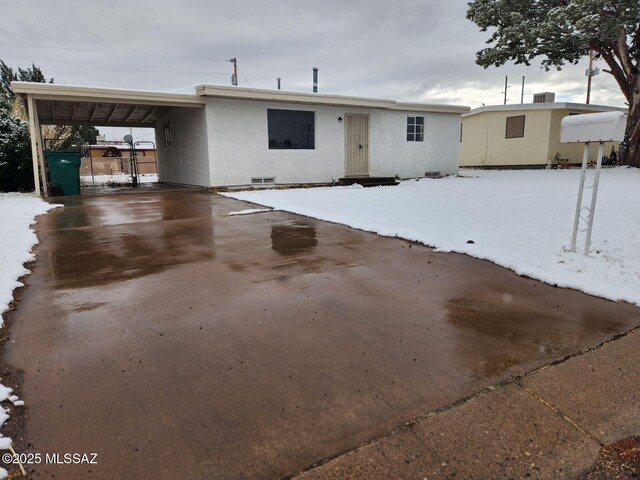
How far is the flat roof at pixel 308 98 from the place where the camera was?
1189cm

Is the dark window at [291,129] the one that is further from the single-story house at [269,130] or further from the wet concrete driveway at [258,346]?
the wet concrete driveway at [258,346]

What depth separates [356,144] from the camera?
14922 mm

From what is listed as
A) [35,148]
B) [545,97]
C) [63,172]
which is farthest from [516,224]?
[545,97]

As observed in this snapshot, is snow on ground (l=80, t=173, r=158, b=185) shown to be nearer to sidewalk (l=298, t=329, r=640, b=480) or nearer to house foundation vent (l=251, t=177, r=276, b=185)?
house foundation vent (l=251, t=177, r=276, b=185)

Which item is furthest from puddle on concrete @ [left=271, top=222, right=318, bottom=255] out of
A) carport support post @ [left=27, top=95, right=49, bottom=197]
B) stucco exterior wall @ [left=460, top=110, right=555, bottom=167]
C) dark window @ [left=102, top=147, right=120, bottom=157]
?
dark window @ [left=102, top=147, right=120, bottom=157]

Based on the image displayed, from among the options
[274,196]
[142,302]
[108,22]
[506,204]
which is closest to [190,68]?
[108,22]

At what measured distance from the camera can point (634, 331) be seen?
9.23 feet

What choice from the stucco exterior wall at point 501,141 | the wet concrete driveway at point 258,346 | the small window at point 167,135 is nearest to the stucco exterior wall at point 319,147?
the small window at point 167,135

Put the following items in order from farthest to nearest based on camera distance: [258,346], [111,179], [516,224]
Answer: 1. [111,179]
2. [516,224]
3. [258,346]

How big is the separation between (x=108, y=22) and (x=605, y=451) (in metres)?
25.4

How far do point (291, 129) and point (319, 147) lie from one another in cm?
118

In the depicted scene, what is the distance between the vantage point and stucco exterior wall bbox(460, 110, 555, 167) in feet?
67.3

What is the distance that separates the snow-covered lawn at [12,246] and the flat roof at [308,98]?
5.43 meters

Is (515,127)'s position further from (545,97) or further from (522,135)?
(545,97)
